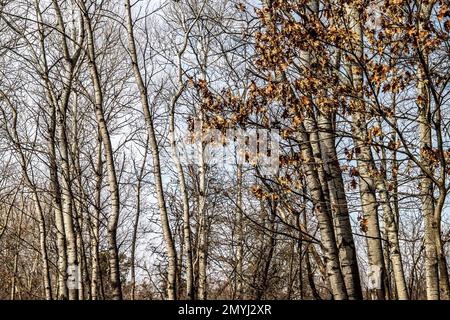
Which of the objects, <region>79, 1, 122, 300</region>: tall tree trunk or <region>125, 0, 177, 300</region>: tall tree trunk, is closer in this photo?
<region>79, 1, 122, 300</region>: tall tree trunk

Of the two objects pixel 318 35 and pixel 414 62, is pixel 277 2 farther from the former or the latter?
pixel 414 62

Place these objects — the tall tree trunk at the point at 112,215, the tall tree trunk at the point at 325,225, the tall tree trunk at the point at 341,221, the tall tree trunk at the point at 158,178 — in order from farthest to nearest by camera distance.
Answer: the tall tree trunk at the point at 158,178
the tall tree trunk at the point at 112,215
the tall tree trunk at the point at 341,221
the tall tree trunk at the point at 325,225

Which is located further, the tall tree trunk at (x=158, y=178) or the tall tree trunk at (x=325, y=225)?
the tall tree trunk at (x=158, y=178)

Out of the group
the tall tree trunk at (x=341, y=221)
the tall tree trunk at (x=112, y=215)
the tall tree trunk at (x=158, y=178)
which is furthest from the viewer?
the tall tree trunk at (x=158, y=178)

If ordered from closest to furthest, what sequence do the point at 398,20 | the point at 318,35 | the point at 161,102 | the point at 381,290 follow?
the point at 398,20 → the point at 318,35 → the point at 381,290 → the point at 161,102

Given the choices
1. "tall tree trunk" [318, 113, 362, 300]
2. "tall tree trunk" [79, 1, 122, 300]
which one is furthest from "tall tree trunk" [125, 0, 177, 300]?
"tall tree trunk" [318, 113, 362, 300]

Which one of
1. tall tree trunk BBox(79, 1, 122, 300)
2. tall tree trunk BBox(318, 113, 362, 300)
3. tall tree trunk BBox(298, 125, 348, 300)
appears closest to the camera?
tall tree trunk BBox(298, 125, 348, 300)

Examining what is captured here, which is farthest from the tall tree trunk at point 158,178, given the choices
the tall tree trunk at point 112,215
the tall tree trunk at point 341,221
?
the tall tree trunk at point 341,221

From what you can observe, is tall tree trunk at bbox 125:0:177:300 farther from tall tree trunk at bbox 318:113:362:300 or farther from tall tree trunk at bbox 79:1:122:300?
tall tree trunk at bbox 318:113:362:300

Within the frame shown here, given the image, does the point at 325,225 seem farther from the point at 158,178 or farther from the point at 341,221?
the point at 158,178

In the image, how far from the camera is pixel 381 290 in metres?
7.04

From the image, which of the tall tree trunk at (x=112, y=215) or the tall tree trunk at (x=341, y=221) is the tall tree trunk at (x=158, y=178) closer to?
the tall tree trunk at (x=112, y=215)
